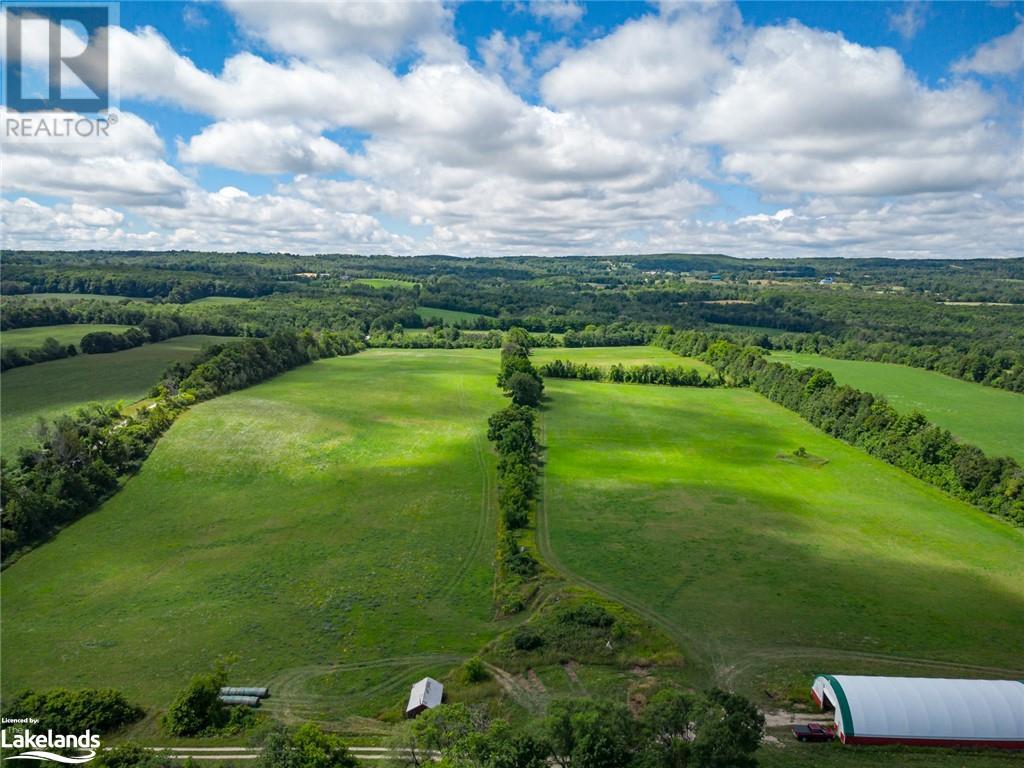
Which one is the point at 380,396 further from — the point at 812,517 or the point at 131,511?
the point at 812,517

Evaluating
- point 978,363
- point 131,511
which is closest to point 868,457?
point 978,363

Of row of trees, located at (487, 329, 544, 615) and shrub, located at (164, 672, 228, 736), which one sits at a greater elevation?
row of trees, located at (487, 329, 544, 615)

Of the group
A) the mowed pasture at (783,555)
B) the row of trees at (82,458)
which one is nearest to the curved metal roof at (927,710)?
the mowed pasture at (783,555)

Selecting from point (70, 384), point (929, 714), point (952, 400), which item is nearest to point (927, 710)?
point (929, 714)

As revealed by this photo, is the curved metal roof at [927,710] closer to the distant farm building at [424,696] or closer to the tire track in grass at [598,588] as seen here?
the tire track in grass at [598,588]

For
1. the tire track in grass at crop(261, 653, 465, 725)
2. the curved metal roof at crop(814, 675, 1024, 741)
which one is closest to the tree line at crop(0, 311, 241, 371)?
the tire track in grass at crop(261, 653, 465, 725)
